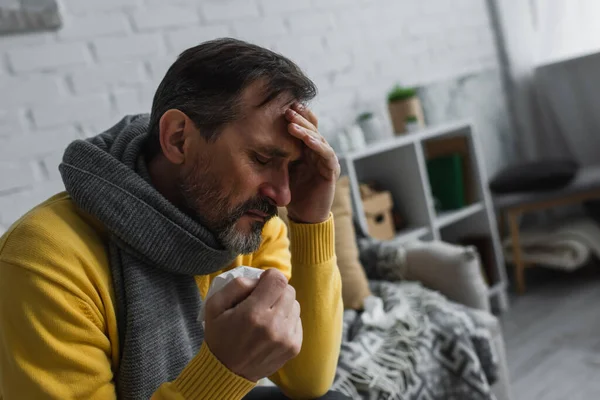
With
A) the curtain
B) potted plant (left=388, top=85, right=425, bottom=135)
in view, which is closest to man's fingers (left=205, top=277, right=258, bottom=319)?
potted plant (left=388, top=85, right=425, bottom=135)

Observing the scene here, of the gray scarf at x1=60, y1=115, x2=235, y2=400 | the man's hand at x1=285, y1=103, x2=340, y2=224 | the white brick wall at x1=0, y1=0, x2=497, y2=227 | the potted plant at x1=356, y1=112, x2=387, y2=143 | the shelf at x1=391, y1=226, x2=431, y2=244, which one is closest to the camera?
the gray scarf at x1=60, y1=115, x2=235, y2=400

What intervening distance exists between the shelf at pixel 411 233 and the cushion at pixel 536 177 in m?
0.62

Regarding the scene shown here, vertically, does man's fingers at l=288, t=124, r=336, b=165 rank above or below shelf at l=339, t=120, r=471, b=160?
above

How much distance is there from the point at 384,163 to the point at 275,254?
1.45 metres

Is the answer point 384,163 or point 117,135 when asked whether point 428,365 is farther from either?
point 384,163

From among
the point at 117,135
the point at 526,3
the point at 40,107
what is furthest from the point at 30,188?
the point at 526,3

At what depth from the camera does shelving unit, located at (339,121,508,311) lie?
244 centimetres

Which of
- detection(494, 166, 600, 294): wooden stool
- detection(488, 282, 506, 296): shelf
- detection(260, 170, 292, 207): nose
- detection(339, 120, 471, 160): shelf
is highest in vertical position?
detection(260, 170, 292, 207): nose

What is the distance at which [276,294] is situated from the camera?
850 mm

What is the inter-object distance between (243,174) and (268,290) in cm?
22

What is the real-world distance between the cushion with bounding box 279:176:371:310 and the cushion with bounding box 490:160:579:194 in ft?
3.99

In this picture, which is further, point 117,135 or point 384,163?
point 384,163

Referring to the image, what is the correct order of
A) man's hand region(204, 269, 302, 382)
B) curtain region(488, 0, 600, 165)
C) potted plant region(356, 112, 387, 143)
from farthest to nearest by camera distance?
curtain region(488, 0, 600, 165)
potted plant region(356, 112, 387, 143)
man's hand region(204, 269, 302, 382)

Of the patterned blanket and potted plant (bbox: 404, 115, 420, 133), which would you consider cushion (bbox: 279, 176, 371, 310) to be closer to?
the patterned blanket
